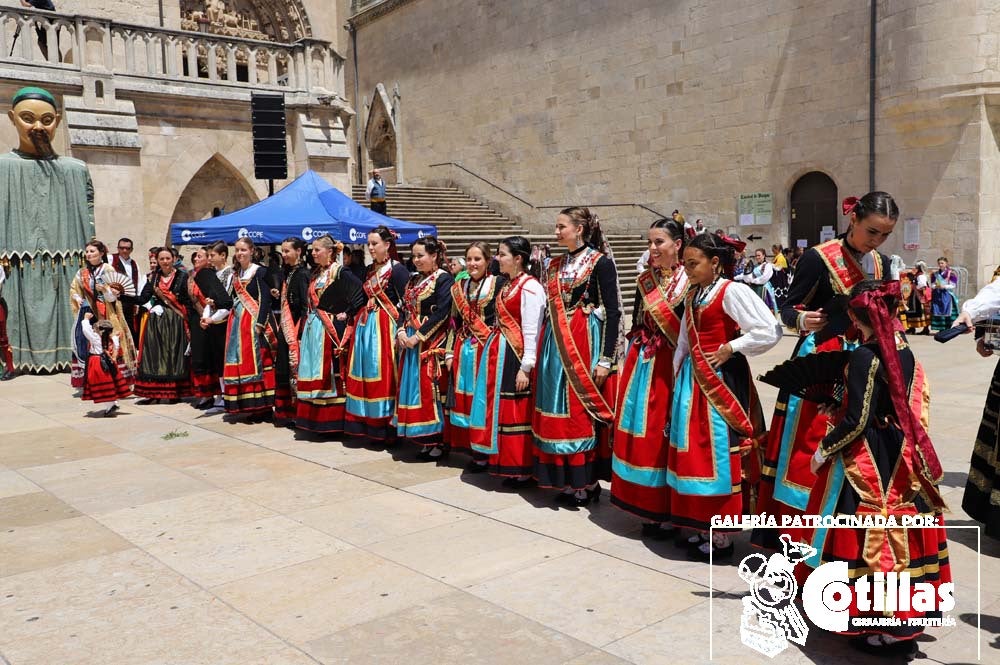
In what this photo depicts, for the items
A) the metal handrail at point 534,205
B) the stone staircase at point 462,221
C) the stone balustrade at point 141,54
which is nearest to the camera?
the stone balustrade at point 141,54

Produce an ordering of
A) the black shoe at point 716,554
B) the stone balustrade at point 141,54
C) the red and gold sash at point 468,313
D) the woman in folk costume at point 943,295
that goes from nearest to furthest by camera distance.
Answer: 1. the black shoe at point 716,554
2. the red and gold sash at point 468,313
3. the stone balustrade at point 141,54
4. the woman in folk costume at point 943,295

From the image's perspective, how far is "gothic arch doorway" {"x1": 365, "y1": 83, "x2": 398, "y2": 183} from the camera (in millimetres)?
30250

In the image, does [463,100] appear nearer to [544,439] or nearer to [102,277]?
[102,277]

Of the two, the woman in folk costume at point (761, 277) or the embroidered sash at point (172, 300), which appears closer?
the embroidered sash at point (172, 300)

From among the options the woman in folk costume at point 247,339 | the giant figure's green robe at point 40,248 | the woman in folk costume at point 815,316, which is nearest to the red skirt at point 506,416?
the woman in folk costume at point 815,316

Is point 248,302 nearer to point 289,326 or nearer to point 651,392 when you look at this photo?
point 289,326

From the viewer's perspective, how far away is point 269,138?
1204cm

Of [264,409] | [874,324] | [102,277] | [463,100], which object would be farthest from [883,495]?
[463,100]

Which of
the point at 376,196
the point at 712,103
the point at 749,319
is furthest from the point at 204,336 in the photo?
the point at 712,103

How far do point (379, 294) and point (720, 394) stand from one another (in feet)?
11.4

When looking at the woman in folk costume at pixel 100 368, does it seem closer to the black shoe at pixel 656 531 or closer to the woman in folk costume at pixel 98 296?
the woman in folk costume at pixel 98 296

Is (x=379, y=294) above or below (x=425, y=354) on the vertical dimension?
above

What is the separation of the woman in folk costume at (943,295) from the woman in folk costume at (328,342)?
38.7 ft

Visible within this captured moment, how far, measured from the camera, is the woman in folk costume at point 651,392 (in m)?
4.30
